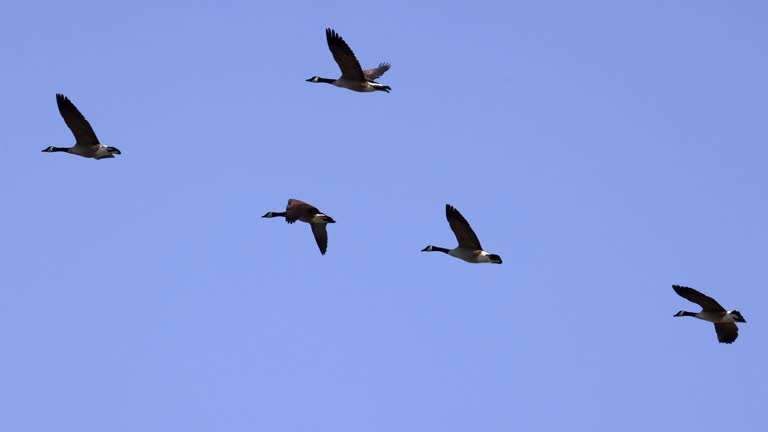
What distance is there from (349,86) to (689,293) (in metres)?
9.34

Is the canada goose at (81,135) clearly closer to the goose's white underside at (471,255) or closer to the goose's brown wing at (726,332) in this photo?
the goose's white underside at (471,255)

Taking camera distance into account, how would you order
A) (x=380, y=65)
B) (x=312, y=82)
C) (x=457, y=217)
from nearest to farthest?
1. (x=457, y=217)
2. (x=312, y=82)
3. (x=380, y=65)

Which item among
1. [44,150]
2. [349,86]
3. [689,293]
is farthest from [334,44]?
[689,293]

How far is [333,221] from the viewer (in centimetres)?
3291

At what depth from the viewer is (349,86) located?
1305 inches

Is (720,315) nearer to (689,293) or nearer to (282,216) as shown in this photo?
(689,293)

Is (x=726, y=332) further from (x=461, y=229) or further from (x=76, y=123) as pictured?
(x=76, y=123)

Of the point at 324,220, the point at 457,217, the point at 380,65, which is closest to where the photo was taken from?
the point at 457,217

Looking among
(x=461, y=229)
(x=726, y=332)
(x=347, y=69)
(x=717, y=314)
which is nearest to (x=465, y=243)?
(x=461, y=229)

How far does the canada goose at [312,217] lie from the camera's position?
3241 centimetres

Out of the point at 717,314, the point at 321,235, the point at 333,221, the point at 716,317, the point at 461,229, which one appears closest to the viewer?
the point at 461,229

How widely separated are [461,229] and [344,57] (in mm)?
5036

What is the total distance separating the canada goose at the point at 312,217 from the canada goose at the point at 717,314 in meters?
8.40

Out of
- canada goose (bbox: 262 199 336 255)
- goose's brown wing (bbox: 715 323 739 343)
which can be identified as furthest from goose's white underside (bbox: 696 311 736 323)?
canada goose (bbox: 262 199 336 255)
